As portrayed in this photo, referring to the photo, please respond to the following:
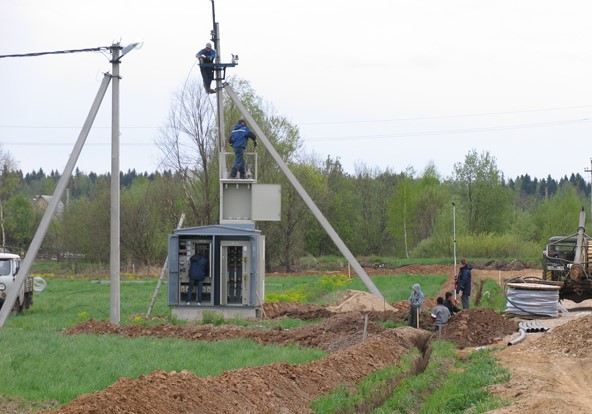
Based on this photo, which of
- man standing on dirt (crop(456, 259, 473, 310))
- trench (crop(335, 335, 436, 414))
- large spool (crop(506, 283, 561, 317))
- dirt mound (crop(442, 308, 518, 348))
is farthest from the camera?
man standing on dirt (crop(456, 259, 473, 310))

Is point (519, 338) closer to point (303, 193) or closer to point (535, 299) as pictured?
point (535, 299)

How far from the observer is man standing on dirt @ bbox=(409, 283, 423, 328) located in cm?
2390

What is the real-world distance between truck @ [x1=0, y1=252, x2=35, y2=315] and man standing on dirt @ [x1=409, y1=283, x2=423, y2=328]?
12171 millimetres

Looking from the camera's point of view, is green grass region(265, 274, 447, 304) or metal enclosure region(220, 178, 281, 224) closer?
metal enclosure region(220, 178, 281, 224)

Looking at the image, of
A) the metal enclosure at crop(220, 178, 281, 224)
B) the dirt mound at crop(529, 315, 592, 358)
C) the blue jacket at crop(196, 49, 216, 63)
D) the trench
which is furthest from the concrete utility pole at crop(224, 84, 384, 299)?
the trench

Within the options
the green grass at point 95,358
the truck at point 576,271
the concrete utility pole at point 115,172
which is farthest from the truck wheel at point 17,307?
the truck at point 576,271

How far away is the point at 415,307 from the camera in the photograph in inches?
949

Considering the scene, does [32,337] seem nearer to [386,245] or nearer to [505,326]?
[505,326]

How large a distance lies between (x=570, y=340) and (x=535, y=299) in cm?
836

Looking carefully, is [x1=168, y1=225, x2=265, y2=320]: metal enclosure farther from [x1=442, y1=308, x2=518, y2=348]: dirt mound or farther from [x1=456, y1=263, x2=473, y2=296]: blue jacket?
[x1=442, y1=308, x2=518, y2=348]: dirt mound

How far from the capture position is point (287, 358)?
16.7 meters

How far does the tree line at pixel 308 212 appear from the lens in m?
61.1

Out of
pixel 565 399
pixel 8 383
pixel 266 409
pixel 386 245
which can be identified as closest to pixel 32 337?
pixel 8 383

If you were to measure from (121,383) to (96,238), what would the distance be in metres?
59.0
